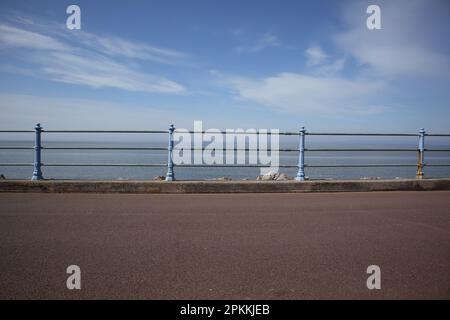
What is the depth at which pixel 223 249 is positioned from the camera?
4195mm

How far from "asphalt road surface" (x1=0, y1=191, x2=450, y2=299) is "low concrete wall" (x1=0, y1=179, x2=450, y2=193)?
1.21 m

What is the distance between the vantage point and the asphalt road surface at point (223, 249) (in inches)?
122

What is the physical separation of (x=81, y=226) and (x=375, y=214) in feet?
16.5

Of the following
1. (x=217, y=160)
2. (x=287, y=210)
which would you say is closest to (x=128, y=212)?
(x=287, y=210)

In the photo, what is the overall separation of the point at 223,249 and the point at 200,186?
453 cm

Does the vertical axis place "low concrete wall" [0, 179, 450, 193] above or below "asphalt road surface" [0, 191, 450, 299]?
above

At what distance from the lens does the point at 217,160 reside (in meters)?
61.8

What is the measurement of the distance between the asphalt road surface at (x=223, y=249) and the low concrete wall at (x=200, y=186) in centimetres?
121

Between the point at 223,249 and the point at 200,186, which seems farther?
the point at 200,186

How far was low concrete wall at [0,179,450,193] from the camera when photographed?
331 inches

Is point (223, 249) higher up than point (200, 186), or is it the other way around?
point (200, 186)

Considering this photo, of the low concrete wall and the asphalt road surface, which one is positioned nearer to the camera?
the asphalt road surface
